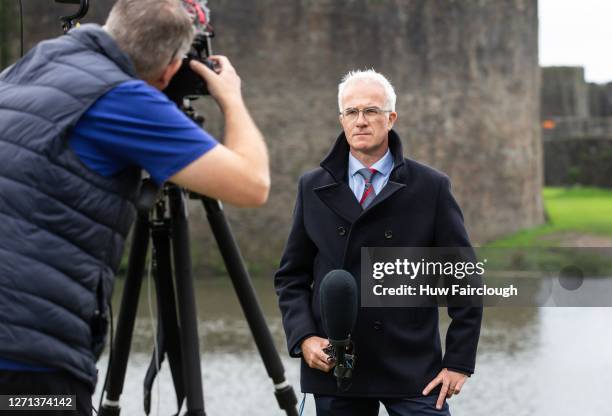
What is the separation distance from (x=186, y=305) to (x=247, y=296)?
9.8 inches

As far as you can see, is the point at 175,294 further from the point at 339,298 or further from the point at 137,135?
the point at 137,135

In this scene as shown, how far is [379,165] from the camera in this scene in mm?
2988

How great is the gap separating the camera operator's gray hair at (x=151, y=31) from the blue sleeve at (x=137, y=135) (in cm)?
6

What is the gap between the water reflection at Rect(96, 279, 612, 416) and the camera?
6.36 metres

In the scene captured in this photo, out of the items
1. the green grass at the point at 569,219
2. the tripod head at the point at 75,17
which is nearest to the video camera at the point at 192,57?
the tripod head at the point at 75,17

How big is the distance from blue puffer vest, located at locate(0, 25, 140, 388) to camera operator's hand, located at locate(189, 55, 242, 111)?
0.68 ft

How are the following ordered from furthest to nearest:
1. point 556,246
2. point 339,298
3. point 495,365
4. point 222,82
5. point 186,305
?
point 556,246, point 495,365, point 186,305, point 339,298, point 222,82

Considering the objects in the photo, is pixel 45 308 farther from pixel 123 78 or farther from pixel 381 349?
pixel 381 349

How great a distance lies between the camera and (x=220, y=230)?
3348mm

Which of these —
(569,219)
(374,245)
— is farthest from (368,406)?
(569,219)

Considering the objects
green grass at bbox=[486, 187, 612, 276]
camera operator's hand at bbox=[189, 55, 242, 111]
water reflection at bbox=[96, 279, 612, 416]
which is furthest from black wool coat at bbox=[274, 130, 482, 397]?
green grass at bbox=[486, 187, 612, 276]

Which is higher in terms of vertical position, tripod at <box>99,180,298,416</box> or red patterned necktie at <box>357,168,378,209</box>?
red patterned necktie at <box>357,168,378,209</box>

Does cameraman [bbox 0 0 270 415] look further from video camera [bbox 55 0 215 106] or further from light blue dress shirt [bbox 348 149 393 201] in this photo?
light blue dress shirt [bbox 348 149 393 201]

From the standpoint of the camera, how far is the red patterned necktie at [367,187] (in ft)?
9.83
